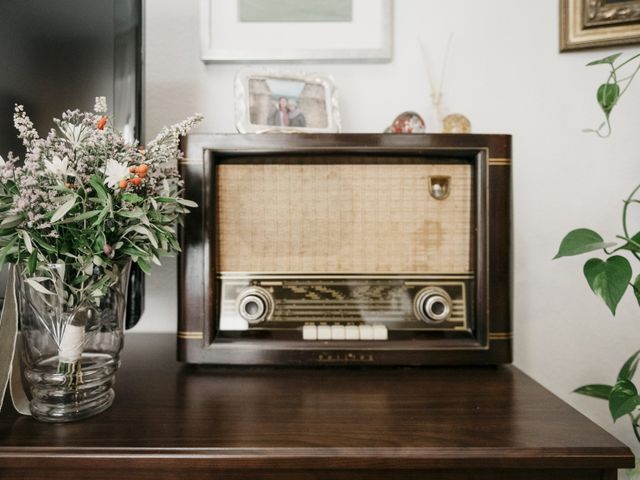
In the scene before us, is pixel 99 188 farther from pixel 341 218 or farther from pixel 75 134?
pixel 341 218

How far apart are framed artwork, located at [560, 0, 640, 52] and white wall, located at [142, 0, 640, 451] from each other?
0.03 m

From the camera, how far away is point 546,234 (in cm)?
105

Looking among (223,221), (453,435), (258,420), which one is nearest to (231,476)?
(258,420)

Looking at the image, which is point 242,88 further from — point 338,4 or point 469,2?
point 469,2

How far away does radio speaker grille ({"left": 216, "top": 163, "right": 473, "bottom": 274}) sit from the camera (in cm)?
76

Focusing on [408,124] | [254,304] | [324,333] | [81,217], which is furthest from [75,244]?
[408,124]

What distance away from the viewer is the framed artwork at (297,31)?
1026mm

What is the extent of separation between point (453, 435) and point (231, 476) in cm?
27

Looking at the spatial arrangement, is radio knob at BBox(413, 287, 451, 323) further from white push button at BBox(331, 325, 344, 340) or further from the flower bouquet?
the flower bouquet

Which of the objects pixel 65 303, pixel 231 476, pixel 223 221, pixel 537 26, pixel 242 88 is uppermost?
pixel 537 26

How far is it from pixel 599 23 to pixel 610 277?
26.1 inches

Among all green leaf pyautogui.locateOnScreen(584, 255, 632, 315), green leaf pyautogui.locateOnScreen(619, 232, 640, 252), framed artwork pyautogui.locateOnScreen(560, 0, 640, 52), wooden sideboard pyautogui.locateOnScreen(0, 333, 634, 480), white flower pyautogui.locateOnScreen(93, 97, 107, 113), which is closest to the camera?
wooden sideboard pyautogui.locateOnScreen(0, 333, 634, 480)

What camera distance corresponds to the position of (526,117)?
3.45 ft

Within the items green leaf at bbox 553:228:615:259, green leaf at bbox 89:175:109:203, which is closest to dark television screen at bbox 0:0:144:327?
green leaf at bbox 89:175:109:203
